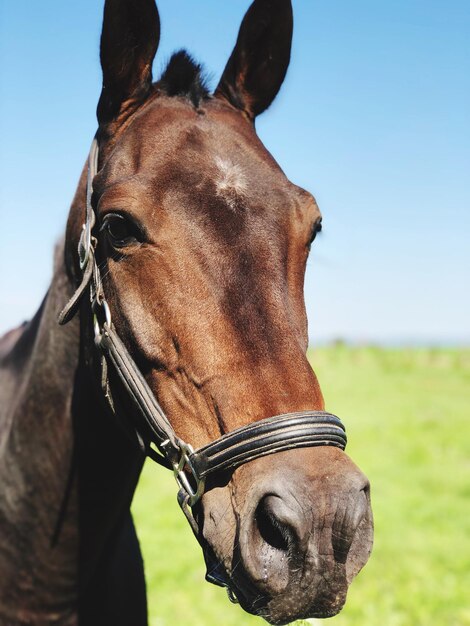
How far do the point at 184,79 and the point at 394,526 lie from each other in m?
7.86

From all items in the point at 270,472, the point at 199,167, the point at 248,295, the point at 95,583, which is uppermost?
the point at 199,167

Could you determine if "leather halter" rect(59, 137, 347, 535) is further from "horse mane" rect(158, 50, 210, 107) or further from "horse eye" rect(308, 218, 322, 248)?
"horse eye" rect(308, 218, 322, 248)

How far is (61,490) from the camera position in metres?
2.88

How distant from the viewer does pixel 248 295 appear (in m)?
2.12

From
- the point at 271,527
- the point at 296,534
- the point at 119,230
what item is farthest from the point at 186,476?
the point at 119,230

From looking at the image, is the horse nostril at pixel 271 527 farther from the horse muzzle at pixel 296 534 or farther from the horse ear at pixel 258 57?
the horse ear at pixel 258 57

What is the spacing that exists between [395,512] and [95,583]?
7.69 m

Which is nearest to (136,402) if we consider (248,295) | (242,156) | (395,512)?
(248,295)

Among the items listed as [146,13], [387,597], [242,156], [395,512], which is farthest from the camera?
[395,512]

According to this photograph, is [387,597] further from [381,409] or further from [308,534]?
[381,409]

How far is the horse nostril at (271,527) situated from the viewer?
5.89ft

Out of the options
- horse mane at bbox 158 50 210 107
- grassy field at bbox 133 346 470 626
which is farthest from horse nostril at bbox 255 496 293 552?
grassy field at bbox 133 346 470 626

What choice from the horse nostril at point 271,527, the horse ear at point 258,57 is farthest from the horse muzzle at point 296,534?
the horse ear at point 258,57

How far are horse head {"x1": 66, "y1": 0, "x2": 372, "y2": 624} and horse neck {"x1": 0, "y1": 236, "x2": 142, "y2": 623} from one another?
1.89 feet
